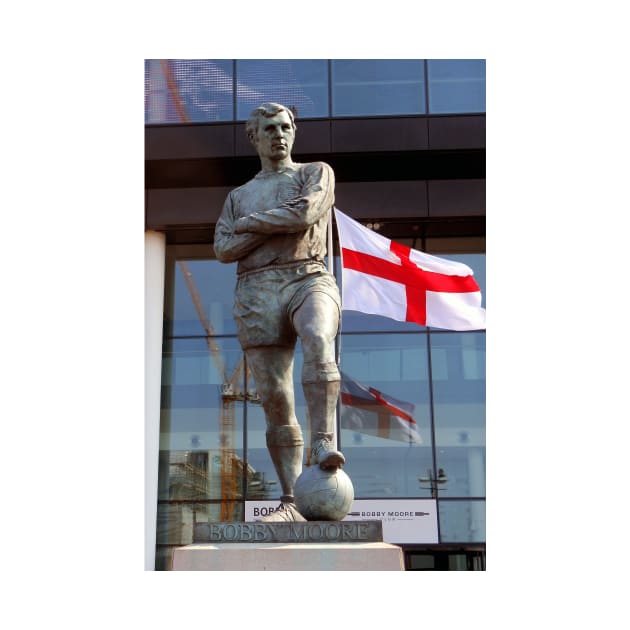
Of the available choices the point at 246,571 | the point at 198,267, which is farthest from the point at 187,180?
the point at 246,571

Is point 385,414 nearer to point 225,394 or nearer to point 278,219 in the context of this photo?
point 225,394

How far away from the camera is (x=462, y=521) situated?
53.1 feet

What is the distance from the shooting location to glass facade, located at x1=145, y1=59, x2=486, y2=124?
653 inches

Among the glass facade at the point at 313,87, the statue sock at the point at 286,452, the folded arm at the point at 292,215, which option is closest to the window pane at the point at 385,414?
the glass facade at the point at 313,87

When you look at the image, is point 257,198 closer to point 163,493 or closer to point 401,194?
point 401,194

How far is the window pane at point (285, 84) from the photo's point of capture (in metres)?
16.7

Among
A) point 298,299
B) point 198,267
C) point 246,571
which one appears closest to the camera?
point 246,571

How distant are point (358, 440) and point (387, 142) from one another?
5.26 metres

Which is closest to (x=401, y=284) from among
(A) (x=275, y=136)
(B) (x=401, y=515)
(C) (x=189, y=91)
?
(B) (x=401, y=515)

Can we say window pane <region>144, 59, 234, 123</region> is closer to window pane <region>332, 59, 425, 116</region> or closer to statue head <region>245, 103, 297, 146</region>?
window pane <region>332, 59, 425, 116</region>

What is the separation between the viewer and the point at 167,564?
54.5 ft

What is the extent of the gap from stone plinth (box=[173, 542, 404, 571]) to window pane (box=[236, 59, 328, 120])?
12024 millimetres

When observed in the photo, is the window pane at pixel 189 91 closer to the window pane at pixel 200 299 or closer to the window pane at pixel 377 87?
the window pane at pixel 377 87

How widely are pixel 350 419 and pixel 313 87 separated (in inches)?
236
